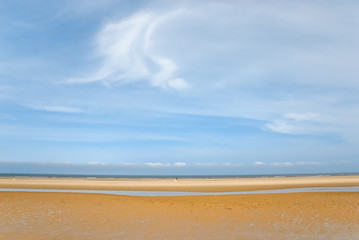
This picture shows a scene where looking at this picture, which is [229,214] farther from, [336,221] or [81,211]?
[81,211]

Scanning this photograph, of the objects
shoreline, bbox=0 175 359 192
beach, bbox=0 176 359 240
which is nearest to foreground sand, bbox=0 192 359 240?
beach, bbox=0 176 359 240

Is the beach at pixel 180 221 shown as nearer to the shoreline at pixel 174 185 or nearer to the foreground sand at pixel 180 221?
the foreground sand at pixel 180 221

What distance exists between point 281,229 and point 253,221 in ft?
8.04

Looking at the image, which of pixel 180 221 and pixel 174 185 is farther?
pixel 174 185

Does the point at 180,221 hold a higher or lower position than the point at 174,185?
higher

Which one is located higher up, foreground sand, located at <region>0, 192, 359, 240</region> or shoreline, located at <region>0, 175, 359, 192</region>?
foreground sand, located at <region>0, 192, 359, 240</region>

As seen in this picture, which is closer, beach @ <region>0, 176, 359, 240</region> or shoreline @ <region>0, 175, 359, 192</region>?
beach @ <region>0, 176, 359, 240</region>

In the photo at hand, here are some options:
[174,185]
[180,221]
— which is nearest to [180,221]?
[180,221]

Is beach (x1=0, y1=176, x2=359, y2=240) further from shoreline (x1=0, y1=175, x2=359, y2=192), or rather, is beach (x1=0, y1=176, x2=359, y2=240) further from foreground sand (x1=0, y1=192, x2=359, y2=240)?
shoreline (x1=0, y1=175, x2=359, y2=192)

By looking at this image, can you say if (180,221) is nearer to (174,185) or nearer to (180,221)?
(180,221)

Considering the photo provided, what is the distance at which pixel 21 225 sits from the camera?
51.8 ft

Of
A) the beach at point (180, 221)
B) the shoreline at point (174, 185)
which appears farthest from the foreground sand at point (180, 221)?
the shoreline at point (174, 185)

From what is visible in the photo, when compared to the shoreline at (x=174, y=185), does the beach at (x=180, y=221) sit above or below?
above

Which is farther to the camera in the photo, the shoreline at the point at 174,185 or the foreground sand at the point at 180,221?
the shoreline at the point at 174,185
